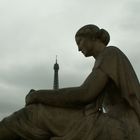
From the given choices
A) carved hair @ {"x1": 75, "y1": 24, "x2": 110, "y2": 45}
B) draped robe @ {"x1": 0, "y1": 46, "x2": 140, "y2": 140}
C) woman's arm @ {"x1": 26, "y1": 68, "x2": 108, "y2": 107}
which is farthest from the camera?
→ carved hair @ {"x1": 75, "y1": 24, "x2": 110, "y2": 45}

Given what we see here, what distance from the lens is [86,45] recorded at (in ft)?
28.7

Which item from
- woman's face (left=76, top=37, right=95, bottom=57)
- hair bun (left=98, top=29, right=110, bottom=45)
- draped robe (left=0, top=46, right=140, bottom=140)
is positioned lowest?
draped robe (left=0, top=46, right=140, bottom=140)

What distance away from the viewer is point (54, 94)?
26.6 ft

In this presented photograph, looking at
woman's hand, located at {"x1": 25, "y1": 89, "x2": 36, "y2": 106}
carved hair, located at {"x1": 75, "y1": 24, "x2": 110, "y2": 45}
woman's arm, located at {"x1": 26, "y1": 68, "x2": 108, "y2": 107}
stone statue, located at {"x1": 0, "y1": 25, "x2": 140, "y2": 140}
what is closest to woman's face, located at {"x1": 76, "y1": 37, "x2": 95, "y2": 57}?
carved hair, located at {"x1": 75, "y1": 24, "x2": 110, "y2": 45}

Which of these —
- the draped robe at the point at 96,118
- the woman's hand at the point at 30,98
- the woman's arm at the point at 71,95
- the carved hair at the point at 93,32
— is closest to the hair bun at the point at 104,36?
the carved hair at the point at 93,32

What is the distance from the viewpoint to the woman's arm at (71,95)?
26.4ft

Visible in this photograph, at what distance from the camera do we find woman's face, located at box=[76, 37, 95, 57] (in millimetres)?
8734

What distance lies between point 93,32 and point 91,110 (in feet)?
4.73

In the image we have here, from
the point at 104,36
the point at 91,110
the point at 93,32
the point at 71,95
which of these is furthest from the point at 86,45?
the point at 91,110

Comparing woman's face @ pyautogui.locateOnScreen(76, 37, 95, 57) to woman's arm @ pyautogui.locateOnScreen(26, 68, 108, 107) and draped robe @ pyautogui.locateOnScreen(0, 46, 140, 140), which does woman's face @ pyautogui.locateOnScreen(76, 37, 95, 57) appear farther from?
woman's arm @ pyautogui.locateOnScreen(26, 68, 108, 107)

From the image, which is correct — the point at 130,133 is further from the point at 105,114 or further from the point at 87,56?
the point at 87,56

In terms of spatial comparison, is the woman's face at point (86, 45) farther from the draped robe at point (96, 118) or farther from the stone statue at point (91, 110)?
the draped robe at point (96, 118)

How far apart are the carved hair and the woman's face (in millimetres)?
70

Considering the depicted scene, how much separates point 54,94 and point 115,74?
41.8 inches
